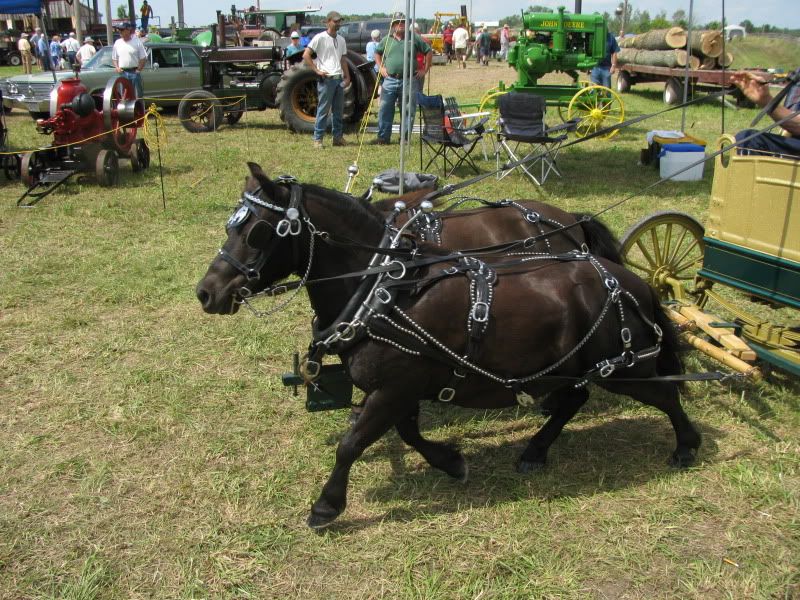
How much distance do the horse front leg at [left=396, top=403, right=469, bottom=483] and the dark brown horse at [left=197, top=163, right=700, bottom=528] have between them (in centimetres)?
27

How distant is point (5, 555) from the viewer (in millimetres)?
3170

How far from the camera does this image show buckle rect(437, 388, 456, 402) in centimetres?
336

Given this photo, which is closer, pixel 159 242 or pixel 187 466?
pixel 187 466

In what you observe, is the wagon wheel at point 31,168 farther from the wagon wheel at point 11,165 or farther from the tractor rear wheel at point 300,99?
the tractor rear wheel at point 300,99

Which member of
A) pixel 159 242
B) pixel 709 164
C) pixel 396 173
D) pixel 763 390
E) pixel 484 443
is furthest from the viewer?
pixel 709 164

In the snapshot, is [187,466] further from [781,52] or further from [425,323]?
[781,52]

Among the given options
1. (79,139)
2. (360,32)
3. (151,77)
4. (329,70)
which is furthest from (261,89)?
(360,32)

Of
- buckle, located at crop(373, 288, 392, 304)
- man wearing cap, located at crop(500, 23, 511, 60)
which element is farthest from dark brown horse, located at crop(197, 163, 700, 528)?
man wearing cap, located at crop(500, 23, 511, 60)

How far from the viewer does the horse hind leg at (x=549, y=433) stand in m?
3.86

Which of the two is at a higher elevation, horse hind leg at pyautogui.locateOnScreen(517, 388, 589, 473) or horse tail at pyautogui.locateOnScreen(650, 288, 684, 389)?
horse tail at pyautogui.locateOnScreen(650, 288, 684, 389)

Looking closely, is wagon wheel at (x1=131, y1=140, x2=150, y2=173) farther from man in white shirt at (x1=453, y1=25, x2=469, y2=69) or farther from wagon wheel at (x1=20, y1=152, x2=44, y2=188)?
man in white shirt at (x1=453, y1=25, x2=469, y2=69)

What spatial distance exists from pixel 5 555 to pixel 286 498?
4.31 feet

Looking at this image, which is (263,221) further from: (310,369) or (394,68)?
(394,68)

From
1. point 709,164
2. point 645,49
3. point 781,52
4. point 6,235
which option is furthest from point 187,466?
point 645,49
